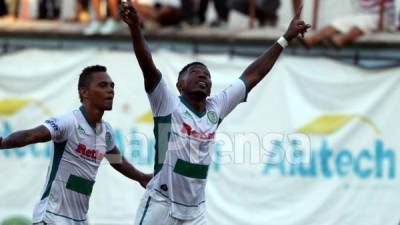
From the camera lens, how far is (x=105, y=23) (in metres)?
14.1

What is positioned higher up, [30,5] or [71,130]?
[30,5]

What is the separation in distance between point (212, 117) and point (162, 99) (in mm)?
496

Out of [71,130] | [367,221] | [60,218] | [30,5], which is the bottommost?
[367,221]

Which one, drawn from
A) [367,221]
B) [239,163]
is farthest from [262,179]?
[367,221]

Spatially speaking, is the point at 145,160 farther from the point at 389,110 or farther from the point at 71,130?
the point at 71,130

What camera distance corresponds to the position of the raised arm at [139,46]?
7031 millimetres

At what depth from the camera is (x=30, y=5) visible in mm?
15688

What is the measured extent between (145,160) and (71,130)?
5135 mm

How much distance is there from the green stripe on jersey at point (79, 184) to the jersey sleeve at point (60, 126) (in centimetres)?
36

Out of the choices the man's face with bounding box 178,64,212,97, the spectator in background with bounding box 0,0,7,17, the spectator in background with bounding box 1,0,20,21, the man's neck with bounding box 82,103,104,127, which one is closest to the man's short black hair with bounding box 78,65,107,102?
the man's neck with bounding box 82,103,104,127

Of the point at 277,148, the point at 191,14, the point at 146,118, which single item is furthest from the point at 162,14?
the point at 277,148

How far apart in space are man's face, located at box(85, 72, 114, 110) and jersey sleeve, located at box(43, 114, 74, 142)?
0.28 meters

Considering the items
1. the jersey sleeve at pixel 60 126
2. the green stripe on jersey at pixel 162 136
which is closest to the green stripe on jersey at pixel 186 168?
the green stripe on jersey at pixel 162 136

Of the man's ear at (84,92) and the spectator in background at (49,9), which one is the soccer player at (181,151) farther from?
the spectator in background at (49,9)
